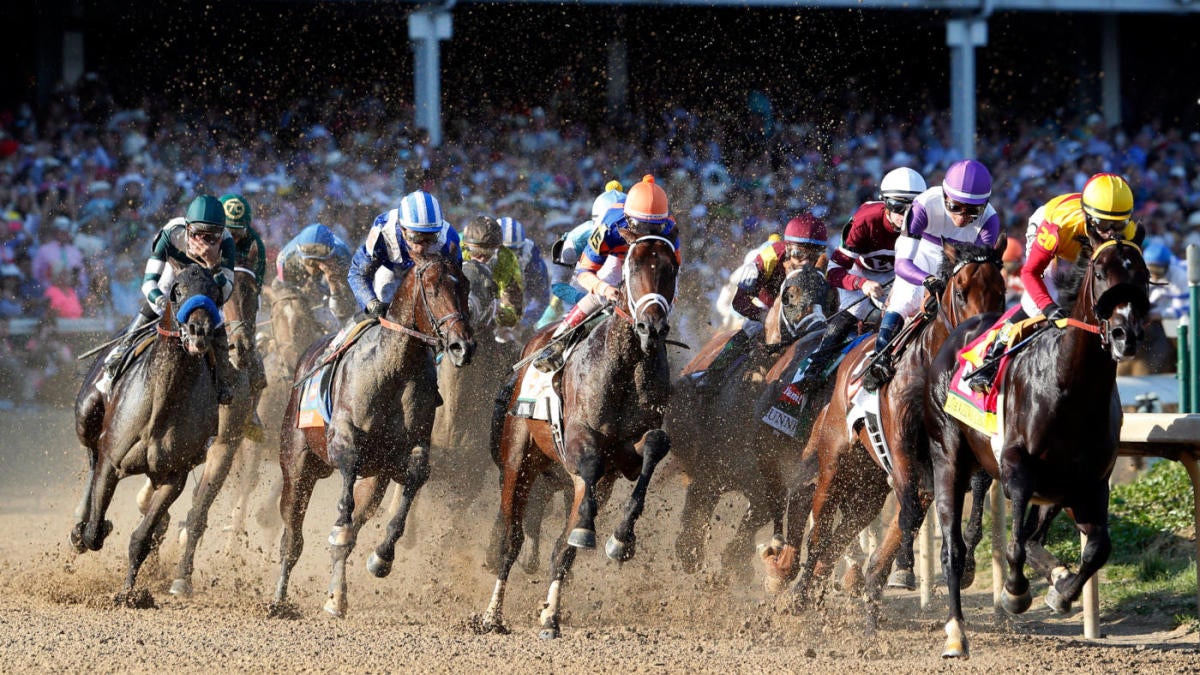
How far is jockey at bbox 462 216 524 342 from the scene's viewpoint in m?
9.84

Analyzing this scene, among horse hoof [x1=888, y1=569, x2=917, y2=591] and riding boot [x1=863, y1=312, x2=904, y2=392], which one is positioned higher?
riding boot [x1=863, y1=312, x2=904, y2=392]

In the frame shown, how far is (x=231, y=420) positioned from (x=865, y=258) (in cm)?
385

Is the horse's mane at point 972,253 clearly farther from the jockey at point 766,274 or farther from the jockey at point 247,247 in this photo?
the jockey at point 247,247

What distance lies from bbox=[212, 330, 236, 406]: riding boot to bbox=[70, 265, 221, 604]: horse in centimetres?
6

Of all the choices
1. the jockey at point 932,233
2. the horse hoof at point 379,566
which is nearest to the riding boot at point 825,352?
the jockey at point 932,233

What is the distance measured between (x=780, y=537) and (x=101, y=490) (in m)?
3.63

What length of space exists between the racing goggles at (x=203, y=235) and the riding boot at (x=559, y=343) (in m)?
1.90

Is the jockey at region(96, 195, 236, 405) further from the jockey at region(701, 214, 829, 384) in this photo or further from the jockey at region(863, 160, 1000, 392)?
the jockey at region(863, 160, 1000, 392)

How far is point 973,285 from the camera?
7254 mm

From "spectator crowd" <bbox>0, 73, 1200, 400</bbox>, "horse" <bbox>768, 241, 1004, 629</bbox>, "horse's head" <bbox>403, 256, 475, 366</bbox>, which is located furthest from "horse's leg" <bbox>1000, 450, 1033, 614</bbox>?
"spectator crowd" <bbox>0, 73, 1200, 400</bbox>

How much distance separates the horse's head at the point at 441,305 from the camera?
744cm

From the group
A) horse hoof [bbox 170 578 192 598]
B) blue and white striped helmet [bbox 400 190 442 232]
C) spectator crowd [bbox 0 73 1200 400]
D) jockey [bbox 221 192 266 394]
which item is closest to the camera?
blue and white striped helmet [bbox 400 190 442 232]

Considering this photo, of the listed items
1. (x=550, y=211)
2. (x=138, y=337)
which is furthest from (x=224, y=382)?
(x=550, y=211)

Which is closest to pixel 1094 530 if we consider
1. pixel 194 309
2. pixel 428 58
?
pixel 194 309
